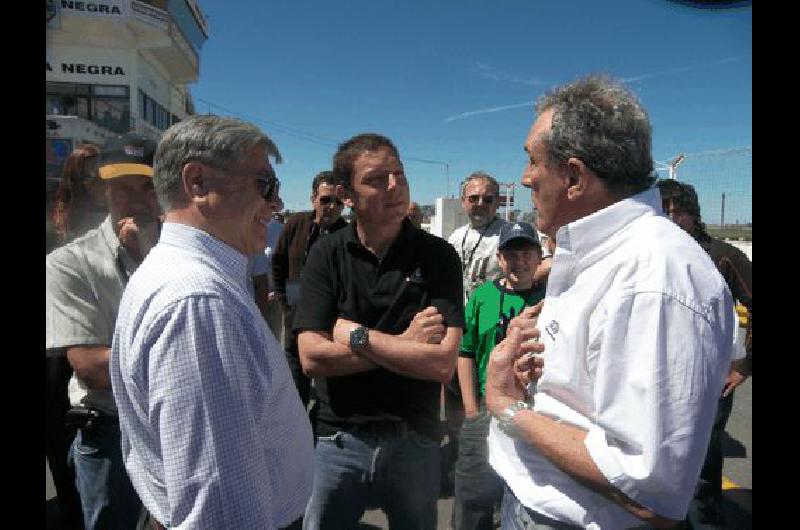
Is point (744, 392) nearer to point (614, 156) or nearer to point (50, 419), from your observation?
point (614, 156)

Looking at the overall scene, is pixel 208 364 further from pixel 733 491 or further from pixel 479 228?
pixel 733 491

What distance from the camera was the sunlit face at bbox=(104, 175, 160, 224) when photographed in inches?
94.3

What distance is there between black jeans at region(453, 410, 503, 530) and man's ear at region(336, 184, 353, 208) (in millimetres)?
1255

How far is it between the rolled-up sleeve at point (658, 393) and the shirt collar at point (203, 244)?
97 centimetres

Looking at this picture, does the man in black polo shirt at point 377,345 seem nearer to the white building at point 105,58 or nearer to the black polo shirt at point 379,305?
the black polo shirt at point 379,305

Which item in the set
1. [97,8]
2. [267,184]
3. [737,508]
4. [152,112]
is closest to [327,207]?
[267,184]

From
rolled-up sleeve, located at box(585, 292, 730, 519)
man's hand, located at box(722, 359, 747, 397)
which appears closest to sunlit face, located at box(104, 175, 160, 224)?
rolled-up sleeve, located at box(585, 292, 730, 519)

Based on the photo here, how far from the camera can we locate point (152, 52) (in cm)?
3656

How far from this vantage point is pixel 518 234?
3.16 m

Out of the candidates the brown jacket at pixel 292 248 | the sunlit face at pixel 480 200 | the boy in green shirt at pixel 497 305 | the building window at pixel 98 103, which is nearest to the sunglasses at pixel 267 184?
the boy in green shirt at pixel 497 305
